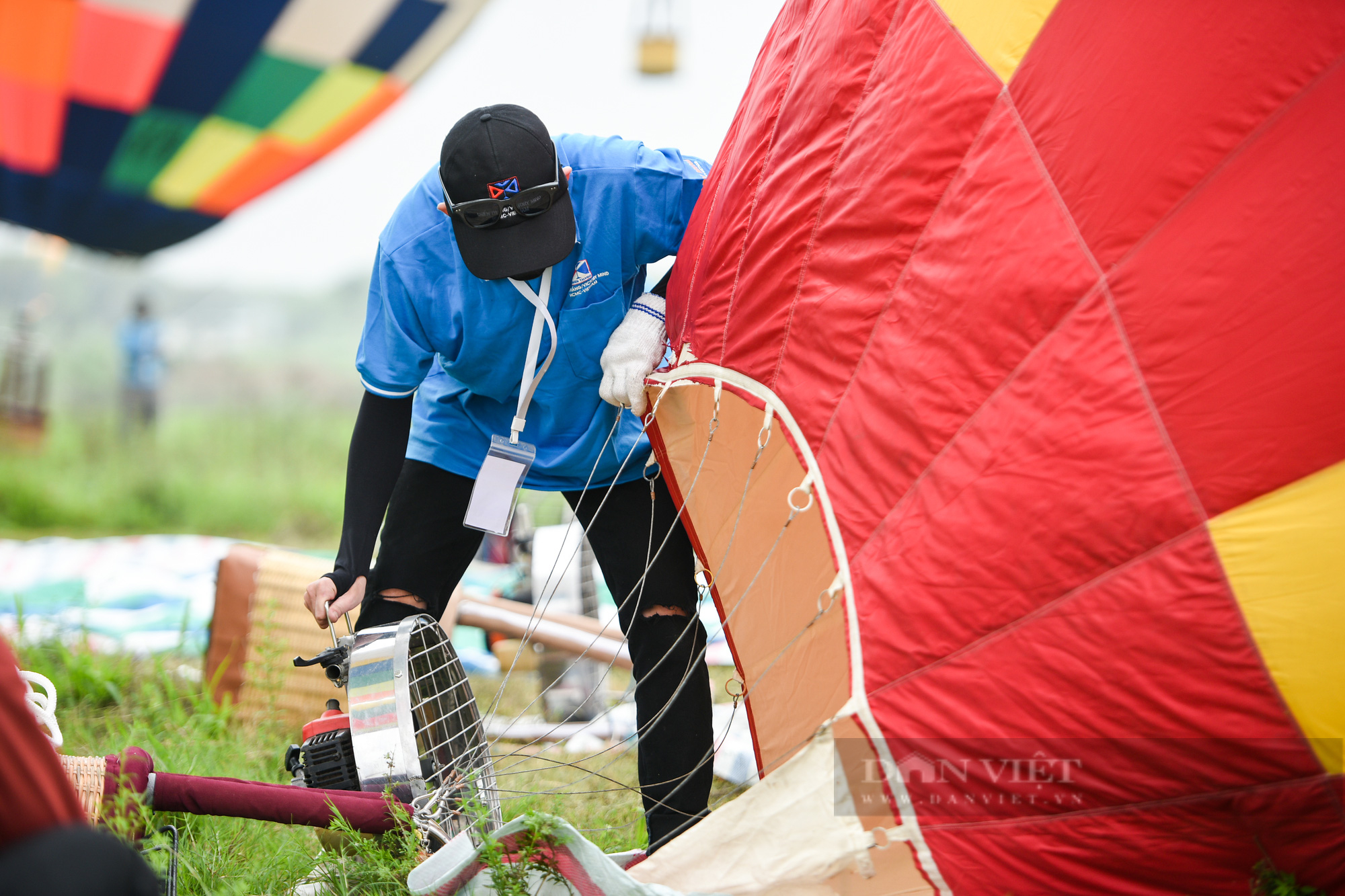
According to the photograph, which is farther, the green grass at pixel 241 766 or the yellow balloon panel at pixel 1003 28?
the green grass at pixel 241 766

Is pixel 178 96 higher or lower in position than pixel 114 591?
higher

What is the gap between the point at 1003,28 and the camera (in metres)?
1.36

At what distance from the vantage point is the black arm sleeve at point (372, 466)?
1909mm

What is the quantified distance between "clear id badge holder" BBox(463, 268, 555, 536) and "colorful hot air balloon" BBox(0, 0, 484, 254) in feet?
17.2

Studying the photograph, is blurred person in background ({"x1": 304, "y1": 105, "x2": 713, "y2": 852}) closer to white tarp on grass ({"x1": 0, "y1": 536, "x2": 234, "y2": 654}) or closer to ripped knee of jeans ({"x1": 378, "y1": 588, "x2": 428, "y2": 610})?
ripped knee of jeans ({"x1": 378, "y1": 588, "x2": 428, "y2": 610})

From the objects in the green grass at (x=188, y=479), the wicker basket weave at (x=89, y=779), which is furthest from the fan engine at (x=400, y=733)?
the green grass at (x=188, y=479)

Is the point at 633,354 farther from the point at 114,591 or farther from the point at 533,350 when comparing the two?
the point at 114,591

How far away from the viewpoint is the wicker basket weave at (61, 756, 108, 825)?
4.59 ft

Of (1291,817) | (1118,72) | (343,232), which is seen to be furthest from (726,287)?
(343,232)

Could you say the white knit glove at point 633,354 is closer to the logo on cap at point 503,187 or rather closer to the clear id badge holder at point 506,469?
the clear id badge holder at point 506,469

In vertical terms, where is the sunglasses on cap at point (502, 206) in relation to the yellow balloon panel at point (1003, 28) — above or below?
below

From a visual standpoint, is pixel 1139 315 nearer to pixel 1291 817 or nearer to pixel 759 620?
pixel 1291 817

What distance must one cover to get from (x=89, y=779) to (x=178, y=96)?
6.10m

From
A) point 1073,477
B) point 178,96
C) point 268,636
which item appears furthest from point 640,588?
point 178,96
